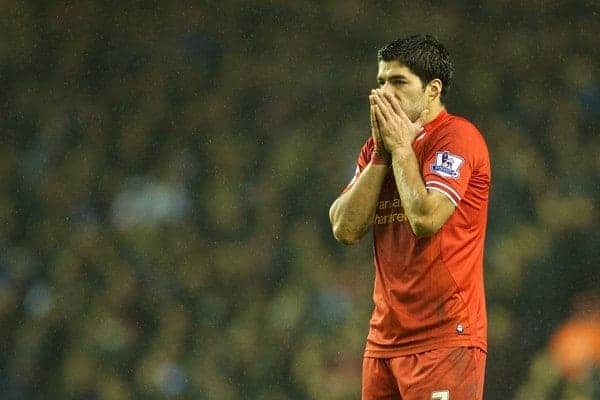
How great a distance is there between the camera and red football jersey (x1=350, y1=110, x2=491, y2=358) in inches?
86.2

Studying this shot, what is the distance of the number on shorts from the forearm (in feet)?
1.35

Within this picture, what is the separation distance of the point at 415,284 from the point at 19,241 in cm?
229

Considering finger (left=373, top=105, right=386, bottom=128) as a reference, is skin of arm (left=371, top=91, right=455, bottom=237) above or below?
below

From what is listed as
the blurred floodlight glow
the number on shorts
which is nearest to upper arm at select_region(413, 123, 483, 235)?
the number on shorts

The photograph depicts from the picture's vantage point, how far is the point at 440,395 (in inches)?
85.0

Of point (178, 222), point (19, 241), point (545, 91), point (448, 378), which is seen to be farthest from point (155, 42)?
point (448, 378)

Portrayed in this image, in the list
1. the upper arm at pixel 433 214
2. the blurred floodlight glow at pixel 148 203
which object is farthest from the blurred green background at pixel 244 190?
the upper arm at pixel 433 214

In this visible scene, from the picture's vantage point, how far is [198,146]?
400cm

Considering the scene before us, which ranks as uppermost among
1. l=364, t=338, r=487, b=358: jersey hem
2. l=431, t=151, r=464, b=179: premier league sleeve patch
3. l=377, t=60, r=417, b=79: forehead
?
l=377, t=60, r=417, b=79: forehead

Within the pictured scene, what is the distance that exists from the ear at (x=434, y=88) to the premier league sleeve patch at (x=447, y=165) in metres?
0.21

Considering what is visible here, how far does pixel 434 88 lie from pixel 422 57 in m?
0.08

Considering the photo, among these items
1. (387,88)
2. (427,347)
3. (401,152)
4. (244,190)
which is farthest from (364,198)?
(244,190)

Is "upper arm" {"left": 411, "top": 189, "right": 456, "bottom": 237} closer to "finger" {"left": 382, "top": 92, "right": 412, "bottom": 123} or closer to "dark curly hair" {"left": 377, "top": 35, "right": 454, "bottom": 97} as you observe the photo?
"finger" {"left": 382, "top": 92, "right": 412, "bottom": 123}

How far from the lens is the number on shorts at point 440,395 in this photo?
7.09ft
